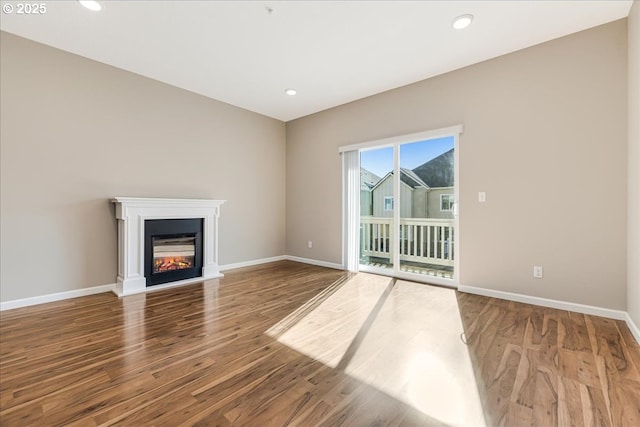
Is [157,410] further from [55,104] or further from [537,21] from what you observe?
[537,21]

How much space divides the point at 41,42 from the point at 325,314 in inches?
168

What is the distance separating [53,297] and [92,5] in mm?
3079

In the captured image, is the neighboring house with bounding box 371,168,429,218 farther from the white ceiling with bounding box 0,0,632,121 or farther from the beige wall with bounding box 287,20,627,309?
the white ceiling with bounding box 0,0,632,121

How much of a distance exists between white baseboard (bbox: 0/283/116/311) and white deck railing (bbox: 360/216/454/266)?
3747mm

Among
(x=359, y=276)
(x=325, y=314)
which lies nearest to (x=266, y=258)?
(x=359, y=276)

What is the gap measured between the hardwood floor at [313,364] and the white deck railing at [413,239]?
0.93m

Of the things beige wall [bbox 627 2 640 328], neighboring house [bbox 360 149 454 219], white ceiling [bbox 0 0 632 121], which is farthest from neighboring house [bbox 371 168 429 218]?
beige wall [bbox 627 2 640 328]

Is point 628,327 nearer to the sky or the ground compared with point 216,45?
nearer to the ground

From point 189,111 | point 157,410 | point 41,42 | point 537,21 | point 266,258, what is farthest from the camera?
point 266,258

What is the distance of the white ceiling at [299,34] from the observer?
8.27ft

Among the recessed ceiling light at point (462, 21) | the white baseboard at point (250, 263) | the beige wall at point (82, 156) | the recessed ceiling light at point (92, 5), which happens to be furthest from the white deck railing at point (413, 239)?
the recessed ceiling light at point (92, 5)

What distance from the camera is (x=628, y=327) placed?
247 centimetres

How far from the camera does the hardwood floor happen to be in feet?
4.81

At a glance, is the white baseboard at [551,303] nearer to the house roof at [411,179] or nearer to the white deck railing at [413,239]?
the white deck railing at [413,239]
